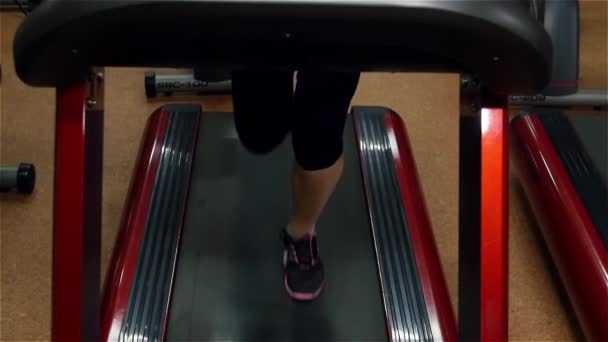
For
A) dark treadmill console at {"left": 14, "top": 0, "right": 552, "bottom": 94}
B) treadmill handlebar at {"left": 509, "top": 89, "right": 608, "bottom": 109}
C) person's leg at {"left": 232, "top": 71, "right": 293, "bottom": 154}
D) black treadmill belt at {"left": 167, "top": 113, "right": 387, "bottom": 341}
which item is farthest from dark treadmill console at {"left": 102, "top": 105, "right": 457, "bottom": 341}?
dark treadmill console at {"left": 14, "top": 0, "right": 552, "bottom": 94}

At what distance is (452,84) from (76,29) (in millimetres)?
1822

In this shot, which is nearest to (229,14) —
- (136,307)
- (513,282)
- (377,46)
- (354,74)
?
(377,46)

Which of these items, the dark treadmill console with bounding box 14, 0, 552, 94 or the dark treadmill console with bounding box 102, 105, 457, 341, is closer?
the dark treadmill console with bounding box 14, 0, 552, 94

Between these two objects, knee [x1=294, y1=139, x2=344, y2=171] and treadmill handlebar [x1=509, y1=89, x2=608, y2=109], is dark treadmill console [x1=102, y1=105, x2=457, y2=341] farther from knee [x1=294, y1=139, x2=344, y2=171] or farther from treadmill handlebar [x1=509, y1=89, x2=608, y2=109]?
treadmill handlebar [x1=509, y1=89, x2=608, y2=109]

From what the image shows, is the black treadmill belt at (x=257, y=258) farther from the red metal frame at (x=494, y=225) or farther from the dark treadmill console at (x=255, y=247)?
the red metal frame at (x=494, y=225)

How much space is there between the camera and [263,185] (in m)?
1.69

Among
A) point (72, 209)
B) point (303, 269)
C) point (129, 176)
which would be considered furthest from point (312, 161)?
point (129, 176)

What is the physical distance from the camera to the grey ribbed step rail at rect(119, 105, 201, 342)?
126 cm

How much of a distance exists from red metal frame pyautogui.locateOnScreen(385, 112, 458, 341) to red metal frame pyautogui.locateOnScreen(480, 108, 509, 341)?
0.36 meters

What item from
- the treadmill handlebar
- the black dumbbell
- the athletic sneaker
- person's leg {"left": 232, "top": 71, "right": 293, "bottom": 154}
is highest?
the treadmill handlebar

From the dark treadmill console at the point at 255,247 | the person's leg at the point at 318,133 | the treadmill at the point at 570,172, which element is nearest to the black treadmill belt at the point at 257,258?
the dark treadmill console at the point at 255,247

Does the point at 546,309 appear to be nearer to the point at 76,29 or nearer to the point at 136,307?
the point at 136,307

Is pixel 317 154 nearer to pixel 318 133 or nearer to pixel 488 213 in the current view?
pixel 318 133

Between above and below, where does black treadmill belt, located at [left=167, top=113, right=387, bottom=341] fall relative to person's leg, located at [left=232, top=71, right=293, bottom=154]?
below
